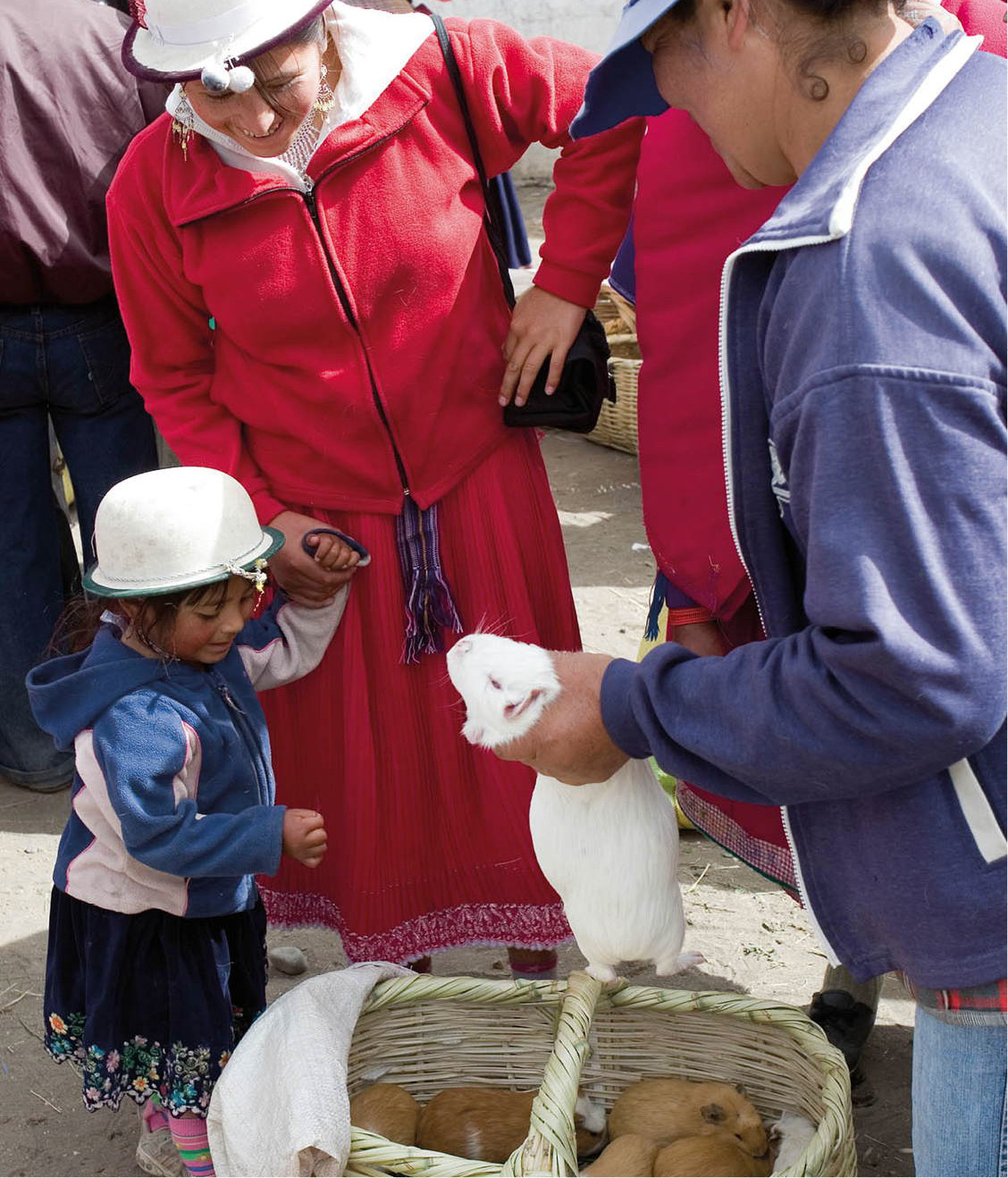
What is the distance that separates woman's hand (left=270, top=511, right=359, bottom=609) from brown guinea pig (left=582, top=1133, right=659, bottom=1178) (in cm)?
109

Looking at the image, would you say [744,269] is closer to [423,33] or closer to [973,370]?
[973,370]

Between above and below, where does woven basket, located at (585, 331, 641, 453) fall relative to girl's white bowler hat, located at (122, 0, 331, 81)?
below

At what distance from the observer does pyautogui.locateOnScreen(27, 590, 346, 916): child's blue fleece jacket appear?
218 centimetres

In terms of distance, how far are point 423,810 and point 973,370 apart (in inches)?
70.0

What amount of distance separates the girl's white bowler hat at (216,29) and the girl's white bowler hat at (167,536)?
2.07ft

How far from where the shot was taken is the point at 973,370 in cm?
110

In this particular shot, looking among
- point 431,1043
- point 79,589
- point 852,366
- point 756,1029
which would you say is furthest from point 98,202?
point 852,366

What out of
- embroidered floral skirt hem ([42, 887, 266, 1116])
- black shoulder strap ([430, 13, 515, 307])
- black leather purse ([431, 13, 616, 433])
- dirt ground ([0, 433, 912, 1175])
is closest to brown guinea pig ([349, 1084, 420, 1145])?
embroidered floral skirt hem ([42, 887, 266, 1116])

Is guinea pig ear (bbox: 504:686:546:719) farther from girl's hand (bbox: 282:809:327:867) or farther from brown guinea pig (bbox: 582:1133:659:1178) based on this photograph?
brown guinea pig (bbox: 582:1133:659:1178)

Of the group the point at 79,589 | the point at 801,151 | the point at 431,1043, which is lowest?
the point at 79,589

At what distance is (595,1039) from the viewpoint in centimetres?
240

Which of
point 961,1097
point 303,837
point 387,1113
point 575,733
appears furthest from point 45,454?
point 961,1097

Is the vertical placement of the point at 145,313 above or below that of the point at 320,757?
→ above

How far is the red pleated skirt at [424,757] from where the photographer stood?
255 centimetres
